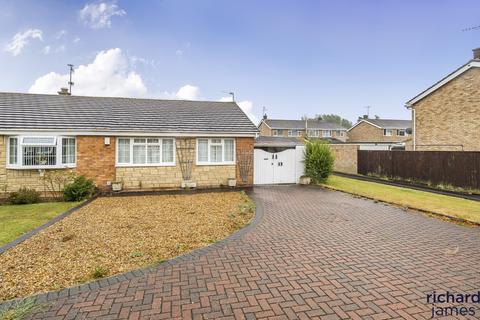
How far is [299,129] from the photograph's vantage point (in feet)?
176

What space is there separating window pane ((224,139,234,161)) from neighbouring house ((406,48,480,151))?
49.1 feet

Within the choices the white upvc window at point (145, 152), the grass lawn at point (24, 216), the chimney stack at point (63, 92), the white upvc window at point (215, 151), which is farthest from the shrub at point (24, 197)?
the chimney stack at point (63, 92)

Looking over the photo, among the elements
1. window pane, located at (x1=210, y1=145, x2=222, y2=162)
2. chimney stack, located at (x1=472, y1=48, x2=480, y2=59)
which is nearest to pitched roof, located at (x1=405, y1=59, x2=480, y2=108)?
Result: chimney stack, located at (x1=472, y1=48, x2=480, y2=59)

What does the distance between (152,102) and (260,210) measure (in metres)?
11.5

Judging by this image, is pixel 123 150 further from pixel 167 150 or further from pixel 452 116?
pixel 452 116

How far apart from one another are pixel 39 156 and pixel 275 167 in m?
11.7

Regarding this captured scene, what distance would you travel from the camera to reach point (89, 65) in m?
18.9

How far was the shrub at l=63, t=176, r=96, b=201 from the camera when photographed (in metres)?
11.0

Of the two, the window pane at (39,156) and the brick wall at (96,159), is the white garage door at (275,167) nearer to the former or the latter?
the brick wall at (96,159)

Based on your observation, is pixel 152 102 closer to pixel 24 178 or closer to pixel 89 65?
pixel 89 65

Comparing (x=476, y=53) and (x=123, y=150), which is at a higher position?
(x=476, y=53)

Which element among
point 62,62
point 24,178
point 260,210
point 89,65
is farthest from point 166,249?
point 62,62

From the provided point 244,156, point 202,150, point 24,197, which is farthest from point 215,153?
point 24,197

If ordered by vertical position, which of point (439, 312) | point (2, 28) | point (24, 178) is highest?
point (2, 28)
